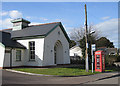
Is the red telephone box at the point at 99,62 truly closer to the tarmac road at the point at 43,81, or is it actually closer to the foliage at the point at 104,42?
the tarmac road at the point at 43,81

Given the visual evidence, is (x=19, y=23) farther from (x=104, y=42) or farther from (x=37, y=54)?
(x=104, y=42)

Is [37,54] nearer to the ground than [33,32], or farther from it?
nearer to the ground

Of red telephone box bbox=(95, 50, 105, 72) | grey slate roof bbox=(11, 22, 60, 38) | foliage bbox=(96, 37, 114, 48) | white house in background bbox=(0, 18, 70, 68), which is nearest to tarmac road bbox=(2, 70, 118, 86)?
red telephone box bbox=(95, 50, 105, 72)

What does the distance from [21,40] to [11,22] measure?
577 cm

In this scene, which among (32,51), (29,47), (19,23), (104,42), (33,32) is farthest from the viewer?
(104,42)

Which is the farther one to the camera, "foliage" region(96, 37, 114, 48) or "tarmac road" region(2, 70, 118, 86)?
"foliage" region(96, 37, 114, 48)

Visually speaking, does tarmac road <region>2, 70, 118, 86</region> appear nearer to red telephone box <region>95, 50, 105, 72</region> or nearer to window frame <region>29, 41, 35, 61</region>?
red telephone box <region>95, 50, 105, 72</region>

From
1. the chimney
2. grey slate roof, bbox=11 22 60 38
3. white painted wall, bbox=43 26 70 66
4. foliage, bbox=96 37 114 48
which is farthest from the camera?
foliage, bbox=96 37 114 48

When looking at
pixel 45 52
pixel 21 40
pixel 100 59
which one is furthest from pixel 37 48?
pixel 100 59

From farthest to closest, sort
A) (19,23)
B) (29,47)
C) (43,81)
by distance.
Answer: (19,23) < (29,47) < (43,81)

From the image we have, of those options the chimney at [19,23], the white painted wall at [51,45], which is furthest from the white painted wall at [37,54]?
the chimney at [19,23]

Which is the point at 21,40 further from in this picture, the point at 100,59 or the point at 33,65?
the point at 100,59

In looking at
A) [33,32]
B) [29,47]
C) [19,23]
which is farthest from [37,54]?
[19,23]

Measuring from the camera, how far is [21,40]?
2150 centimetres
